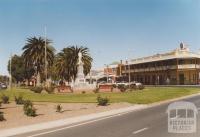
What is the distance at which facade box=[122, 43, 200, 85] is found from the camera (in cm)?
10976

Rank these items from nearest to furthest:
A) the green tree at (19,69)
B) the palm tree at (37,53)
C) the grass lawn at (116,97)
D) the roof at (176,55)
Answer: the grass lawn at (116,97) < the palm tree at (37,53) < the roof at (176,55) < the green tree at (19,69)

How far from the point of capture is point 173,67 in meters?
112

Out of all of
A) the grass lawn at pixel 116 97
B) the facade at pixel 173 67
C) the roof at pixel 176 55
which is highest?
the roof at pixel 176 55

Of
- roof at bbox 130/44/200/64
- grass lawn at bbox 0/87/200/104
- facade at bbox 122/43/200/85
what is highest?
roof at bbox 130/44/200/64

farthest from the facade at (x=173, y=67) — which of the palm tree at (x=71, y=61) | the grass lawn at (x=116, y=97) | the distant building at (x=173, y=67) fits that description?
the grass lawn at (x=116, y=97)

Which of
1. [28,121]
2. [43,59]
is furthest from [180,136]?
[43,59]

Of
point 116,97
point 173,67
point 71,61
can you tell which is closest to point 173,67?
point 173,67

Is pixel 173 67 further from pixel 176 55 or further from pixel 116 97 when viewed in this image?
pixel 116 97

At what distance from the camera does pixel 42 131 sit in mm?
18750

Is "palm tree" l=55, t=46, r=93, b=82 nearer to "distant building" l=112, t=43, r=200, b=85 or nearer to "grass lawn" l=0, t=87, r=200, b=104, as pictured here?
"distant building" l=112, t=43, r=200, b=85

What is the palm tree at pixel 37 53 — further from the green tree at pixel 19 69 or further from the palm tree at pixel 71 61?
the green tree at pixel 19 69

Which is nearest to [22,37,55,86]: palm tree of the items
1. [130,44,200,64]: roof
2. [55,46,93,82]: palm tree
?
[55,46,93,82]: palm tree

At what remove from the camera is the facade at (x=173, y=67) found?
110 m

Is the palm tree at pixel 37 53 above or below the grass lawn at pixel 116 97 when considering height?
above
